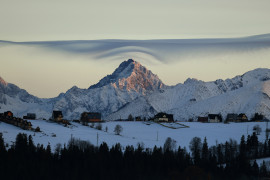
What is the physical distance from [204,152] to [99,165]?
3604cm

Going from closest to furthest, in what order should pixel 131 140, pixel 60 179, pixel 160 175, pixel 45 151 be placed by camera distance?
pixel 60 179
pixel 160 175
pixel 45 151
pixel 131 140

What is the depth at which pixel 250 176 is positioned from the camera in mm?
→ 144000

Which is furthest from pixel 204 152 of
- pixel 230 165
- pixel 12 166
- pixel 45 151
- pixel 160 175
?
pixel 12 166

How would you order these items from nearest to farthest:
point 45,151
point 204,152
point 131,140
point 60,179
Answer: point 60,179 → point 45,151 → point 204,152 → point 131,140

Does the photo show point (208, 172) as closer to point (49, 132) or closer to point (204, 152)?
point (204, 152)

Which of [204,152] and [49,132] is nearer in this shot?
[204,152]

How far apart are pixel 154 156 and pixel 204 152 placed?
19.2m

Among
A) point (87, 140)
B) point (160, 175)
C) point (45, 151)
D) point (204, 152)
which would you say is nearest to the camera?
point (160, 175)

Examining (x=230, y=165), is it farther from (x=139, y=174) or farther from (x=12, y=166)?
(x=12, y=166)

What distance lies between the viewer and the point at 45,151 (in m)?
147

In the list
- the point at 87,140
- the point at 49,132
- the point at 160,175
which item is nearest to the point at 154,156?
the point at 160,175

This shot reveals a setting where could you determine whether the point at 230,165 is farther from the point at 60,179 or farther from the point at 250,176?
the point at 60,179

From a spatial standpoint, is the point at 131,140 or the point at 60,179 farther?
the point at 131,140

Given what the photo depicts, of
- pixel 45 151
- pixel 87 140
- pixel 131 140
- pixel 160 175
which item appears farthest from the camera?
pixel 131 140
